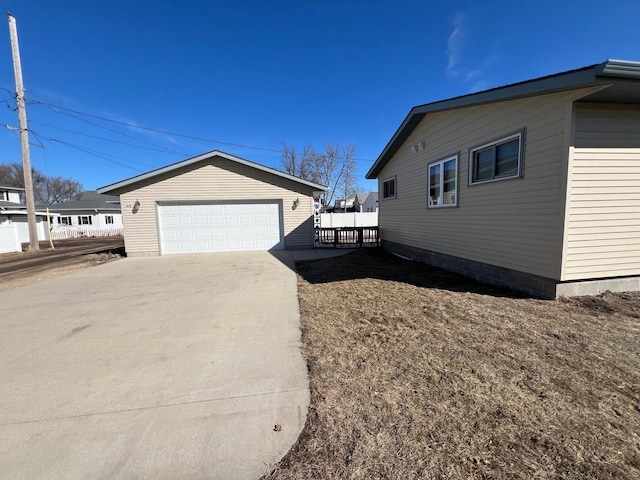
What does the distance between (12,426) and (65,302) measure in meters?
3.90

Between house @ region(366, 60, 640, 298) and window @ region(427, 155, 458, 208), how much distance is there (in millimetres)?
420

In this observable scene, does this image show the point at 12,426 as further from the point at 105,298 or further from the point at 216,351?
the point at 105,298

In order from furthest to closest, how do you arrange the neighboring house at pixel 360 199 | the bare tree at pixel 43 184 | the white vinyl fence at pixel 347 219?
the neighboring house at pixel 360 199 → the bare tree at pixel 43 184 → the white vinyl fence at pixel 347 219

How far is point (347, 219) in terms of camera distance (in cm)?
2584

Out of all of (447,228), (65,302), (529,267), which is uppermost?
Answer: (447,228)

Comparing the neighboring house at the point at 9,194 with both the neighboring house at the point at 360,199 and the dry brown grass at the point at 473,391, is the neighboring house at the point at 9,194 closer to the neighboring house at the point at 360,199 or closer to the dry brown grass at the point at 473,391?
the dry brown grass at the point at 473,391

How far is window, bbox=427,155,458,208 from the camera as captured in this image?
682 cm

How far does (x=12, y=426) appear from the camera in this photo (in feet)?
6.75

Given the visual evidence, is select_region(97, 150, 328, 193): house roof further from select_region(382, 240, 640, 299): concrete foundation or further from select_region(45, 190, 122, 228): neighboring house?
select_region(45, 190, 122, 228): neighboring house

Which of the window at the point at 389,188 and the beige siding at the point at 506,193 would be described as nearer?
the beige siding at the point at 506,193

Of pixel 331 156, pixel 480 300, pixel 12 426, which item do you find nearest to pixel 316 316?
pixel 480 300

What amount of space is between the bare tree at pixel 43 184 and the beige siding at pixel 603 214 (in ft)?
174

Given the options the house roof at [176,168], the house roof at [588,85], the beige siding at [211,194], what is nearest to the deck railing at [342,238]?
the beige siding at [211,194]

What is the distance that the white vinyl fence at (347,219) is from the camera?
25.5 m
